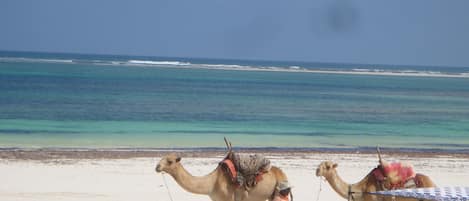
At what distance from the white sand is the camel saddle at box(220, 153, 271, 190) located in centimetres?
371

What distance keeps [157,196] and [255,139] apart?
13.1m

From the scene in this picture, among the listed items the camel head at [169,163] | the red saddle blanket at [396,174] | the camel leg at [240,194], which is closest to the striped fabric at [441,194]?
the red saddle blanket at [396,174]

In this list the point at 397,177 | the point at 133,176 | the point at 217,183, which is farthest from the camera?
the point at 133,176

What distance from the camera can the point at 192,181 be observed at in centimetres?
1281

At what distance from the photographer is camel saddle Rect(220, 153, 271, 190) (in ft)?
42.4

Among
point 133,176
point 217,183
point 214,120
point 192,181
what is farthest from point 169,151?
point 214,120

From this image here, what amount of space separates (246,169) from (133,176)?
660 cm

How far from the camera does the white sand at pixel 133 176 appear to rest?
16.9m

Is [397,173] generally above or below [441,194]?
above

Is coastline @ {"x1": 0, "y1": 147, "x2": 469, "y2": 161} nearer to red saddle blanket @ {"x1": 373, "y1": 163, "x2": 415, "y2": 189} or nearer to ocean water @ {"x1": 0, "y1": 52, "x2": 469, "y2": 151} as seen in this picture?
ocean water @ {"x1": 0, "y1": 52, "x2": 469, "y2": 151}

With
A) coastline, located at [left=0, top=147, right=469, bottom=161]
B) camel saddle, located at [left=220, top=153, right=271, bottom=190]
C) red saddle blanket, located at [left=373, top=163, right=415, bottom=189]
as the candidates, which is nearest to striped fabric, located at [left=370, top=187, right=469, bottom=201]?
red saddle blanket, located at [left=373, top=163, right=415, bottom=189]

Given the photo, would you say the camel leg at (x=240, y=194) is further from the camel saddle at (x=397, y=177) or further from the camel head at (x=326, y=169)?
the camel saddle at (x=397, y=177)

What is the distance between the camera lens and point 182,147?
86.5 feet

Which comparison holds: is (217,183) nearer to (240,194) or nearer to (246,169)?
(240,194)
